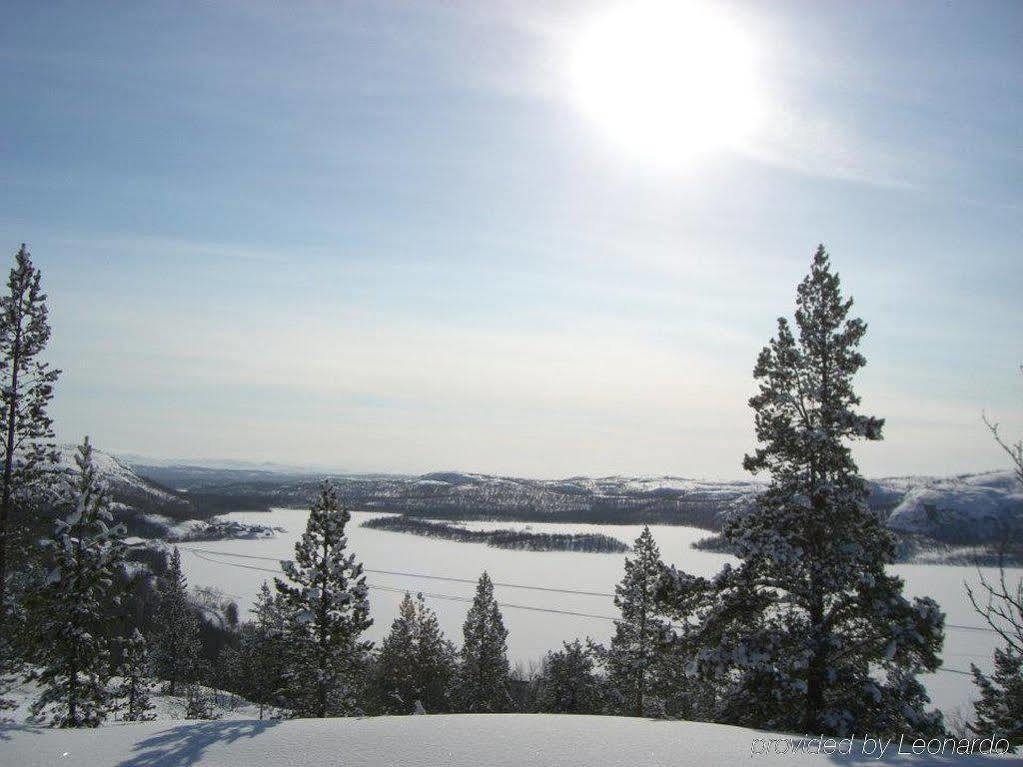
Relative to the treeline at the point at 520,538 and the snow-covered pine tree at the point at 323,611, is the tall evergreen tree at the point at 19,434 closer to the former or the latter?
the snow-covered pine tree at the point at 323,611

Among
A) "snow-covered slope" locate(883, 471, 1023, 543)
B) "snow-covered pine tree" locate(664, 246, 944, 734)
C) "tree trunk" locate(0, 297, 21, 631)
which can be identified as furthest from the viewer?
"snow-covered slope" locate(883, 471, 1023, 543)

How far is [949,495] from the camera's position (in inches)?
6826

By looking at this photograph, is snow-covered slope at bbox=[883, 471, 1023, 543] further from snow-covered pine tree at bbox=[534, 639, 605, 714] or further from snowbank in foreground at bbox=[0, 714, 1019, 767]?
snowbank in foreground at bbox=[0, 714, 1019, 767]

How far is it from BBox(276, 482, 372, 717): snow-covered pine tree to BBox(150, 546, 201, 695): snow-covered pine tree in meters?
38.6

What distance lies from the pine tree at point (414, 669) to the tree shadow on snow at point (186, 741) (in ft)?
131

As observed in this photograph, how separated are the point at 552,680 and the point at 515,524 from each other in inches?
6216

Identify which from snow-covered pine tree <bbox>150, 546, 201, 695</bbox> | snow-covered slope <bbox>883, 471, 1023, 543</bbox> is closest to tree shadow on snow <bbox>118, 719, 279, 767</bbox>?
snow-covered pine tree <bbox>150, 546, 201, 695</bbox>

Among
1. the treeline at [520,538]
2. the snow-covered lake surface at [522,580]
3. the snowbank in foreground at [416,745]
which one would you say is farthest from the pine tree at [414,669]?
the treeline at [520,538]

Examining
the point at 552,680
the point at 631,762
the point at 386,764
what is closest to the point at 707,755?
the point at 631,762

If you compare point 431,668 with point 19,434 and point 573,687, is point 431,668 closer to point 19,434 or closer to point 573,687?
point 573,687

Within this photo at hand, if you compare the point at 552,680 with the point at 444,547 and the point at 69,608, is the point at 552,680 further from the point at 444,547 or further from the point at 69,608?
the point at 444,547

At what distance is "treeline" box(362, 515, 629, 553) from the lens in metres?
137

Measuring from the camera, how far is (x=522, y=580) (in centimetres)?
9450

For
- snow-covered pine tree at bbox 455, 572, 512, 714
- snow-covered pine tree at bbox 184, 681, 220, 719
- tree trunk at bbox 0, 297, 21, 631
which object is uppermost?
tree trunk at bbox 0, 297, 21, 631
